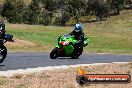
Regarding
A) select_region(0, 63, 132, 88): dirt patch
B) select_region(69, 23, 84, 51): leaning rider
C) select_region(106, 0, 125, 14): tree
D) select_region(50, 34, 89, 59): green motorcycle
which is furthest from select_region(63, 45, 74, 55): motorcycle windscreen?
select_region(106, 0, 125, 14): tree

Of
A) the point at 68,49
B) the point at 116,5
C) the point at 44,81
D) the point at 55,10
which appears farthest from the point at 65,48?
the point at 55,10

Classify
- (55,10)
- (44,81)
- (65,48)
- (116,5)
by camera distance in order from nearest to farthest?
(44,81) → (65,48) → (116,5) → (55,10)

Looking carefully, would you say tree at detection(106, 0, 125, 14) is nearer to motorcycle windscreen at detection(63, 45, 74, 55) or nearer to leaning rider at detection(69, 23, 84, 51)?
leaning rider at detection(69, 23, 84, 51)

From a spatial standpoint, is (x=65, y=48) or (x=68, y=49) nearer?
(x=65, y=48)

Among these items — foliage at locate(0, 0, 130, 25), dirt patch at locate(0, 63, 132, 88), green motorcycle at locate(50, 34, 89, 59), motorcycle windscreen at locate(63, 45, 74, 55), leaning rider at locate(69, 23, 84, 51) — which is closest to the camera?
dirt patch at locate(0, 63, 132, 88)

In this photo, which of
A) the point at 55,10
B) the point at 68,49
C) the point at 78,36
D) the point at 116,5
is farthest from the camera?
the point at 55,10

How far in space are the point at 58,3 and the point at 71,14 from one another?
1798 centimetres

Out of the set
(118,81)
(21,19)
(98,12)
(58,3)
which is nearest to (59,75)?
(118,81)

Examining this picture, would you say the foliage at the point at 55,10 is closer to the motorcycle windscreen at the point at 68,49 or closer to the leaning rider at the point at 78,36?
the leaning rider at the point at 78,36

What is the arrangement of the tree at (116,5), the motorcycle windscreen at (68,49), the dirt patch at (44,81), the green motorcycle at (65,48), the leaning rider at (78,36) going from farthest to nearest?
the tree at (116,5) < the leaning rider at (78,36) < the motorcycle windscreen at (68,49) < the green motorcycle at (65,48) < the dirt patch at (44,81)

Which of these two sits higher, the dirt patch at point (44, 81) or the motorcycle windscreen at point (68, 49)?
the dirt patch at point (44, 81)

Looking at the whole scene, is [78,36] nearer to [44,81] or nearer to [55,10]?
[44,81]

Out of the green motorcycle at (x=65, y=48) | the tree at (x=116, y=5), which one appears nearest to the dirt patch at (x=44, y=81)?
the green motorcycle at (x=65, y=48)

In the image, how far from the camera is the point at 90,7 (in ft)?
431
